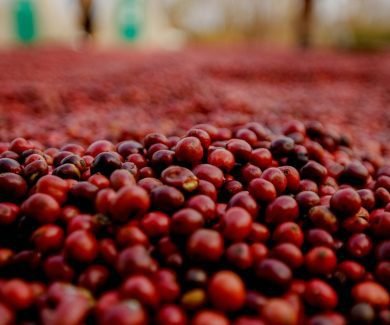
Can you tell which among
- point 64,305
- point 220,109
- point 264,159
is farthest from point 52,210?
point 220,109

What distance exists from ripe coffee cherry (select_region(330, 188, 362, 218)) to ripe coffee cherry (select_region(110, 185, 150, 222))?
80 cm

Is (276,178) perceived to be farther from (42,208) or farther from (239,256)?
(42,208)

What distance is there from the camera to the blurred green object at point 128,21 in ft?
71.8

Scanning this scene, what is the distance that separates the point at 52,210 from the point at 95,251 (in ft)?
0.84

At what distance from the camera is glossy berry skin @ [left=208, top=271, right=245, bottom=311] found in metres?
1.32

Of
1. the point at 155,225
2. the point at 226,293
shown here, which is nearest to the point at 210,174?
the point at 155,225

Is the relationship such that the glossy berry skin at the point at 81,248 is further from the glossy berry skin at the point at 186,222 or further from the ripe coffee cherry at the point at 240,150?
the ripe coffee cherry at the point at 240,150

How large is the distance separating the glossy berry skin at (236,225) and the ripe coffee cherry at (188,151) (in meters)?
0.41

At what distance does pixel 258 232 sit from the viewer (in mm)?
1588

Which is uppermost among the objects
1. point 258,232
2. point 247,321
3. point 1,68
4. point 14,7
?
point 14,7

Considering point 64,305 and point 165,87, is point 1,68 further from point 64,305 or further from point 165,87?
point 64,305

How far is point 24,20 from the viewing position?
17.8m

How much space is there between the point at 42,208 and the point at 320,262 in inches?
41.5

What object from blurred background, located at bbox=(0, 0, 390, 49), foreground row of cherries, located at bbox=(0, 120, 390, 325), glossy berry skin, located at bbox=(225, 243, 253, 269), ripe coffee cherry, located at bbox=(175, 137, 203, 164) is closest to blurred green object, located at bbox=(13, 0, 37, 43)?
blurred background, located at bbox=(0, 0, 390, 49)
